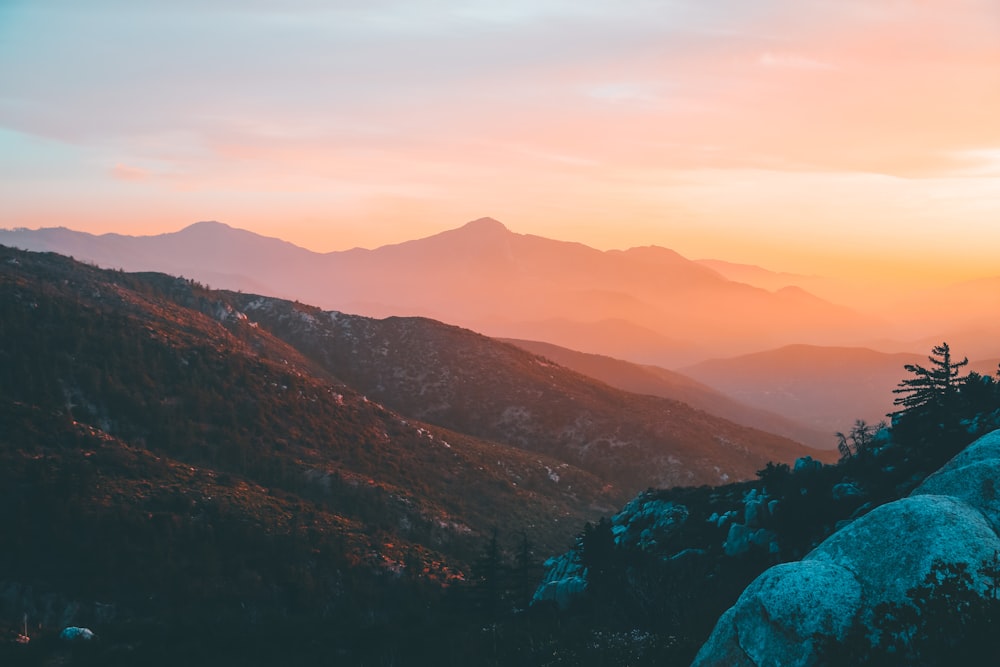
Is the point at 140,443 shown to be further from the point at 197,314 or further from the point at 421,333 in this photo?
the point at 421,333

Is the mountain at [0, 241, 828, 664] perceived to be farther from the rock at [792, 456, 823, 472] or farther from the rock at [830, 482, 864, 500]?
the rock at [830, 482, 864, 500]

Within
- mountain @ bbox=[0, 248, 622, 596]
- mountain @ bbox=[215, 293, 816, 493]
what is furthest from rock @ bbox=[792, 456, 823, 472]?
mountain @ bbox=[215, 293, 816, 493]

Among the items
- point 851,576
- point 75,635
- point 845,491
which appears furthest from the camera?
point 845,491

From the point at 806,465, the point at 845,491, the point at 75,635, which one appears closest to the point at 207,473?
the point at 75,635

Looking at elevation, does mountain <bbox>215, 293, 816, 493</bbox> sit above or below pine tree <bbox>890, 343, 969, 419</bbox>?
below

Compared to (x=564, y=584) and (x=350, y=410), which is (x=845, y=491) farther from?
(x=350, y=410)
